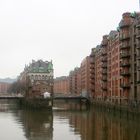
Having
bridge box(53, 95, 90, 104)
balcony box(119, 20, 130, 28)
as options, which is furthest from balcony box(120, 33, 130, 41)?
bridge box(53, 95, 90, 104)

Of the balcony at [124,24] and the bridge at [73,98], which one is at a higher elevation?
the balcony at [124,24]

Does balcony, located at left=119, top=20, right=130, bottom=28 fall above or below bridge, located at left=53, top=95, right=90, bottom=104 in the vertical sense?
above

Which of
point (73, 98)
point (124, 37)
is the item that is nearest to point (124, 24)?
point (124, 37)

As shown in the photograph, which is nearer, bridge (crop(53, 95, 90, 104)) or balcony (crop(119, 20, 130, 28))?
balcony (crop(119, 20, 130, 28))

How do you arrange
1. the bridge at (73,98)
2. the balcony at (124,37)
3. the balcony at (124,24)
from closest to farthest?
the balcony at (124,37), the balcony at (124,24), the bridge at (73,98)

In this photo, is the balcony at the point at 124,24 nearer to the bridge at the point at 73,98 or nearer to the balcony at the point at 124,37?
the balcony at the point at 124,37

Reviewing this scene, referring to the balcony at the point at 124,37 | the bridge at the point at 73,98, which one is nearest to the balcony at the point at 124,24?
the balcony at the point at 124,37

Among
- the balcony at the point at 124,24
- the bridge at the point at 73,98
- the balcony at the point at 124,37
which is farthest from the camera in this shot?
the bridge at the point at 73,98

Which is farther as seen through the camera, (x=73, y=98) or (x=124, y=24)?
(x=73, y=98)

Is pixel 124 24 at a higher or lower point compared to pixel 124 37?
higher

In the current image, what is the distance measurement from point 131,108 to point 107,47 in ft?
176

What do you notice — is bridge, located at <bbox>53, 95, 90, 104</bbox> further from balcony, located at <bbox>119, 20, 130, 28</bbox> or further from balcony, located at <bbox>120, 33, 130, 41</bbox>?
balcony, located at <bbox>120, 33, 130, 41</bbox>

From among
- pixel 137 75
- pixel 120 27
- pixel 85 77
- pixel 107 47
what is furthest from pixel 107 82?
pixel 85 77

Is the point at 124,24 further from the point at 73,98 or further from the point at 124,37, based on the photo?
the point at 73,98
